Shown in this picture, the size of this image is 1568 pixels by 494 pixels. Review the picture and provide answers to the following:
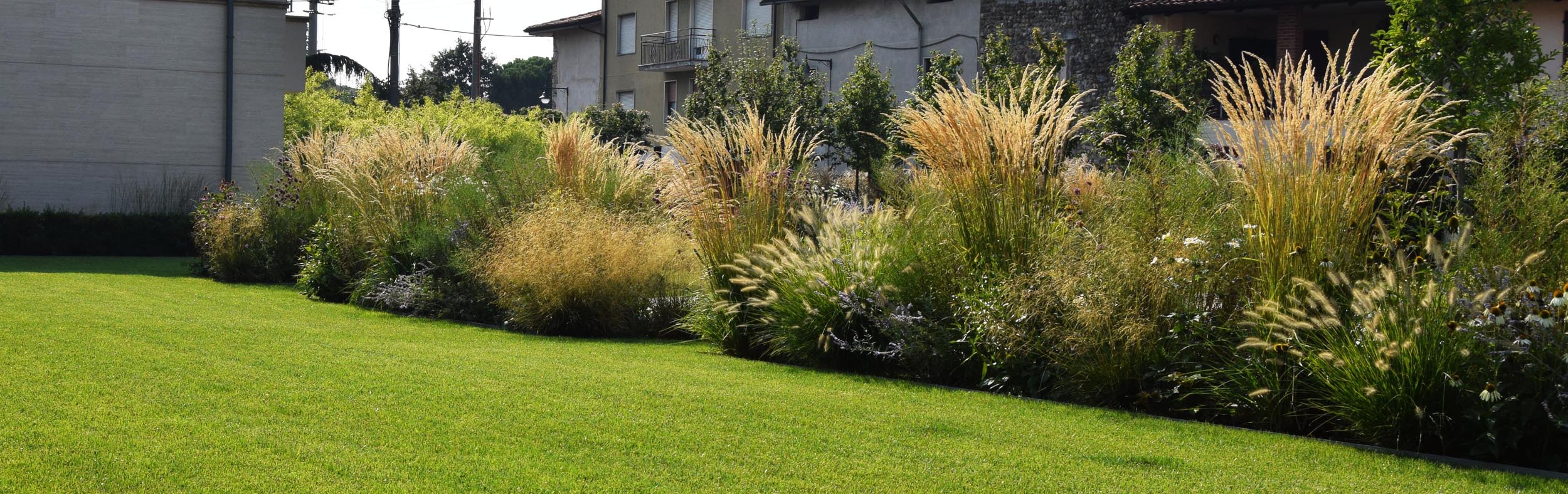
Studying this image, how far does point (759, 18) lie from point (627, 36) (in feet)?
22.3

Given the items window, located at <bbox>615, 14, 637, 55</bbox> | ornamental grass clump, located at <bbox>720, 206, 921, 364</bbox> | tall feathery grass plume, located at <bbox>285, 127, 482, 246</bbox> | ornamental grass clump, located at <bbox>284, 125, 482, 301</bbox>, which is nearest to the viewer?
ornamental grass clump, located at <bbox>720, 206, 921, 364</bbox>

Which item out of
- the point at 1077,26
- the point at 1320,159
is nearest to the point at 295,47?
the point at 1077,26

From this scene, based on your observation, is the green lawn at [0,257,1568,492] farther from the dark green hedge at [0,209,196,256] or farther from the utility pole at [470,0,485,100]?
the utility pole at [470,0,485,100]

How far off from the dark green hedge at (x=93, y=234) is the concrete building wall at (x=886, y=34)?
14.6 metres

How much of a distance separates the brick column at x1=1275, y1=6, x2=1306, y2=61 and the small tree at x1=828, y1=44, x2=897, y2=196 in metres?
→ 7.18

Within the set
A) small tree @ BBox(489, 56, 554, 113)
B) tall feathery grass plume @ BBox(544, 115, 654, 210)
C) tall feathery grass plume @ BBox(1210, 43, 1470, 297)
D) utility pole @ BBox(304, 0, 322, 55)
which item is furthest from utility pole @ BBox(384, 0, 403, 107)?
small tree @ BBox(489, 56, 554, 113)

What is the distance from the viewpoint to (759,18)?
34.2 meters

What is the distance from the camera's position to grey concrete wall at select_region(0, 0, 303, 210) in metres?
22.5

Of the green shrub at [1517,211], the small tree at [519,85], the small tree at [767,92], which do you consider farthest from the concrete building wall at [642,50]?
the small tree at [519,85]

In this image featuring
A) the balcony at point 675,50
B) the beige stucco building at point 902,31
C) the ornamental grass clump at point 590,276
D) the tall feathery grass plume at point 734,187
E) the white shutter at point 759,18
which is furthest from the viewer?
the balcony at point 675,50

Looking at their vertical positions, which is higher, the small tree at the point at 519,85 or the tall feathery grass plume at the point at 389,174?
the small tree at the point at 519,85

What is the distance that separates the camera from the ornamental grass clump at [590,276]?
36.0 ft

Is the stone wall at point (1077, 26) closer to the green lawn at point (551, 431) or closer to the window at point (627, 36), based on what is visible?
the window at point (627, 36)

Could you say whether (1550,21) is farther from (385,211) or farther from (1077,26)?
(385,211)
